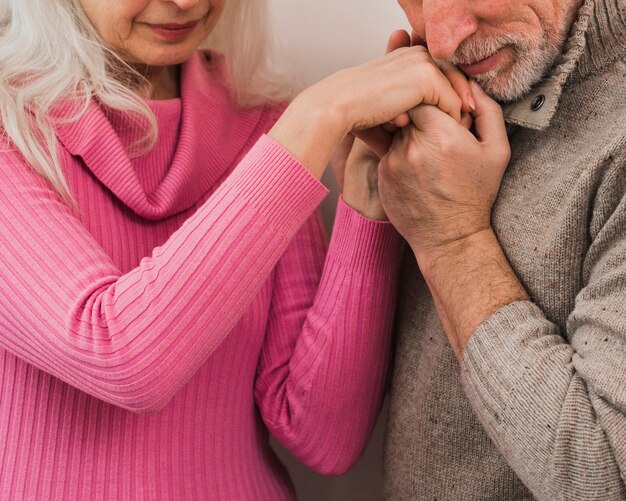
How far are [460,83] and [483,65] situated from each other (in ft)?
0.13

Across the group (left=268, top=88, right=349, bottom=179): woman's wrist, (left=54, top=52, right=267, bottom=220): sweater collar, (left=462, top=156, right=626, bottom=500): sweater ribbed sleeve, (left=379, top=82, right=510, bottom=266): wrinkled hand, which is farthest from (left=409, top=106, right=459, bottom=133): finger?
(left=54, top=52, right=267, bottom=220): sweater collar

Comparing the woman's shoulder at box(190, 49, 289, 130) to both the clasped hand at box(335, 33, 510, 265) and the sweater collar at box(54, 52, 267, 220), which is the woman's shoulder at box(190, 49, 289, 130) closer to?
the sweater collar at box(54, 52, 267, 220)

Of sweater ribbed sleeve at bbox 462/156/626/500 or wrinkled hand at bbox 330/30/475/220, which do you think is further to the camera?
wrinkled hand at bbox 330/30/475/220

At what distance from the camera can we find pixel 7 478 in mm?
1209

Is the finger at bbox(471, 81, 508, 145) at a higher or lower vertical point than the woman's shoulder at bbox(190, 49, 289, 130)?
lower

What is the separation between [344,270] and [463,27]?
432 mm

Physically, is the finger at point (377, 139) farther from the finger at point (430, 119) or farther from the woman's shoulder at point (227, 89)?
the woman's shoulder at point (227, 89)

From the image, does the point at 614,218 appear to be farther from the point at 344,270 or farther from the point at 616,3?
the point at 344,270

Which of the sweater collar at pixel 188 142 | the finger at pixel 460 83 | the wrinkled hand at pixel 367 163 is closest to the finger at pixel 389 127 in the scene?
the wrinkled hand at pixel 367 163

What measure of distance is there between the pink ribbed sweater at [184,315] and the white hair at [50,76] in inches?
1.1

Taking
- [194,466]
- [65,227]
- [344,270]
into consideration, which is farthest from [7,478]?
[344,270]

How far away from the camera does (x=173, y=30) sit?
1322 millimetres

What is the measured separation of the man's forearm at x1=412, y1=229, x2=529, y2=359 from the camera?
1059 millimetres

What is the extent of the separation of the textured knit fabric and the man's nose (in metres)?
0.12
